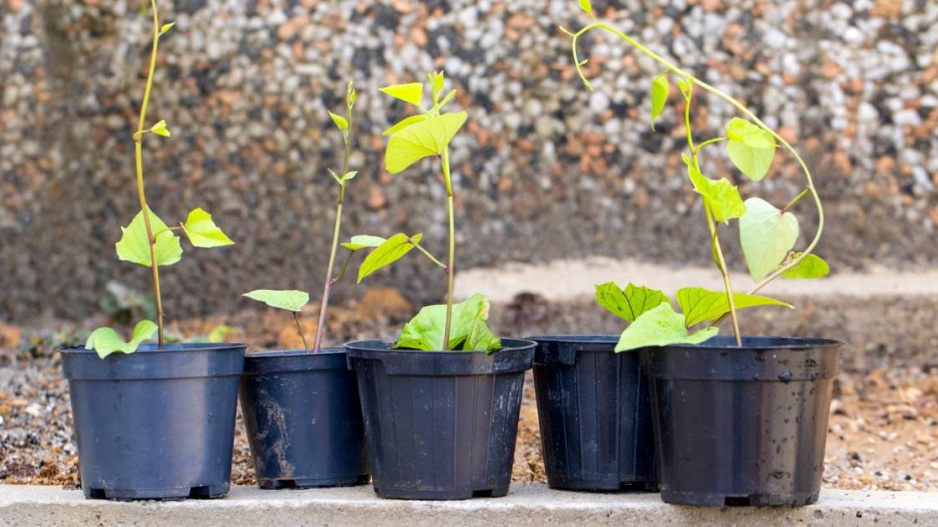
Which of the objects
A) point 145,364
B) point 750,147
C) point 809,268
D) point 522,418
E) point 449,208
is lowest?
point 522,418

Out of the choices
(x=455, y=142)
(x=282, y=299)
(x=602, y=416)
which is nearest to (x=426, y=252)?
(x=282, y=299)

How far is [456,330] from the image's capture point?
217 cm

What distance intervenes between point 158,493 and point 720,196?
1019mm

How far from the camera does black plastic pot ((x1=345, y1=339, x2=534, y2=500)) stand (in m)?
2.04

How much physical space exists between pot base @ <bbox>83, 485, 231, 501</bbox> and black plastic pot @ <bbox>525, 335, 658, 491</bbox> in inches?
23.5

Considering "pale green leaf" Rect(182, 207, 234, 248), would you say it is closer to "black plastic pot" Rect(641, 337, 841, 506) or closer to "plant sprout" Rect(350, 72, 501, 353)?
"plant sprout" Rect(350, 72, 501, 353)

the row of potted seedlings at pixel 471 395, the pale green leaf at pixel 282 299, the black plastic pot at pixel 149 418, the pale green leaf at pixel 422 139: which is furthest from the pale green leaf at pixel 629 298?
the black plastic pot at pixel 149 418

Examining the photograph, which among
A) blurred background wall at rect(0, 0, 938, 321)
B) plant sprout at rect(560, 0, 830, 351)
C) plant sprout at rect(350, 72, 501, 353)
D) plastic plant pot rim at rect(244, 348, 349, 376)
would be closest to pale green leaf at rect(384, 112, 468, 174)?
plant sprout at rect(350, 72, 501, 353)

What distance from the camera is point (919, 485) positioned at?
2.84 metres

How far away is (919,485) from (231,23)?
259cm

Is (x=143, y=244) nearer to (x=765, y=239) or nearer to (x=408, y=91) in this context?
(x=408, y=91)

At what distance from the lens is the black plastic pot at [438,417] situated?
204cm

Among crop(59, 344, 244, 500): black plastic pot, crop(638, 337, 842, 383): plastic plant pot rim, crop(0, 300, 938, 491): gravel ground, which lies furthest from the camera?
crop(0, 300, 938, 491): gravel ground

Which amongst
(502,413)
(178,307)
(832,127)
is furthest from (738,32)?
(502,413)
